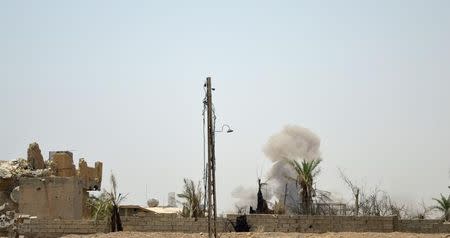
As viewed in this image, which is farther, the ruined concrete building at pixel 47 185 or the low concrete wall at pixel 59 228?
the ruined concrete building at pixel 47 185

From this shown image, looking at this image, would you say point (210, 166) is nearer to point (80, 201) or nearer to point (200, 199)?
point (200, 199)

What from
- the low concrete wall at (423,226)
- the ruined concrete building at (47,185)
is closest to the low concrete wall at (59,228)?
the ruined concrete building at (47,185)

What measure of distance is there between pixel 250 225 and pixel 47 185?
1062 centimetres

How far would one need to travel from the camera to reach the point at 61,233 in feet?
75.4

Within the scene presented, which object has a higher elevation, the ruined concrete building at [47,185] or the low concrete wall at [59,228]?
the ruined concrete building at [47,185]

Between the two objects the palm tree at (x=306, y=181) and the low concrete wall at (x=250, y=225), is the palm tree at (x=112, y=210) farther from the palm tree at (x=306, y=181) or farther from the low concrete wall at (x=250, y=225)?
the palm tree at (x=306, y=181)

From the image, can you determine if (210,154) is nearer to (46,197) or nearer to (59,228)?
(59,228)

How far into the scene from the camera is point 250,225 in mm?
22828

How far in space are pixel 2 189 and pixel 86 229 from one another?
11.7m

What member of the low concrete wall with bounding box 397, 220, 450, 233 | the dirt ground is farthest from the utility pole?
the low concrete wall with bounding box 397, 220, 450, 233

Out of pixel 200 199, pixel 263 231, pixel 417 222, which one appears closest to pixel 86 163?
pixel 200 199

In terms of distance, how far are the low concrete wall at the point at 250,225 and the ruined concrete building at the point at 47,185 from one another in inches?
220

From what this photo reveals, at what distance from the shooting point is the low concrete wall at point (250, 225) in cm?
2264

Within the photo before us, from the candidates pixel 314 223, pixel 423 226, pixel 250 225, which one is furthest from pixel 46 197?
pixel 423 226
